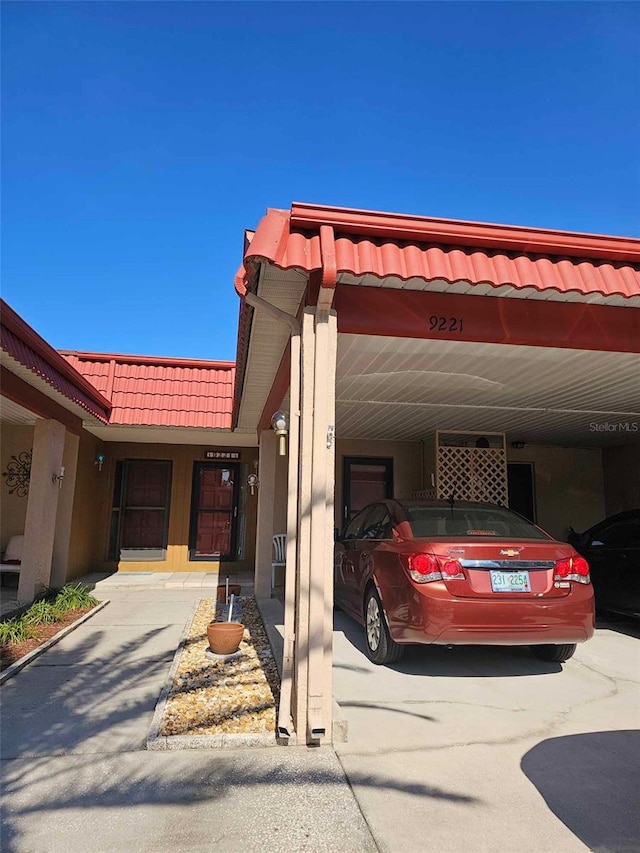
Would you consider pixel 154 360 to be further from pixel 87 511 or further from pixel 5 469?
pixel 5 469

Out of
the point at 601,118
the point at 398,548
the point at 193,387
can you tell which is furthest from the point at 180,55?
the point at 398,548

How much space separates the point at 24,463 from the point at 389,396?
721cm

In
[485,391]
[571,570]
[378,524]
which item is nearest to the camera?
[571,570]

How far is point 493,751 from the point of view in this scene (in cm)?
306

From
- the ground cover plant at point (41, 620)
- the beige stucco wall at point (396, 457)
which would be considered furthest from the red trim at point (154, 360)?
the ground cover plant at point (41, 620)

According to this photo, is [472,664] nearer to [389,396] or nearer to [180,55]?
[389,396]

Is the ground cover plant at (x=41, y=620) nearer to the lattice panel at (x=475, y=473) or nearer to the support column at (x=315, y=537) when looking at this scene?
the support column at (x=315, y=537)

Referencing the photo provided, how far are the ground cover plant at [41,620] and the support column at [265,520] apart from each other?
241cm

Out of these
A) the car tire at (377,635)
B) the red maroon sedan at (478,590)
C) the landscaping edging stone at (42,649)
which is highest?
the red maroon sedan at (478,590)

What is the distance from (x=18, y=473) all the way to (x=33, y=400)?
4.09m

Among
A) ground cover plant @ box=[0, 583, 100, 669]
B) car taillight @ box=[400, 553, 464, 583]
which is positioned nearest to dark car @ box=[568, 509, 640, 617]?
car taillight @ box=[400, 553, 464, 583]

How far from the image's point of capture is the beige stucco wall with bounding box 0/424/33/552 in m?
9.64

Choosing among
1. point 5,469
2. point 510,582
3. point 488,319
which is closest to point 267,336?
point 488,319

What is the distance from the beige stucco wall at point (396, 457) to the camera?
10.5 metres
